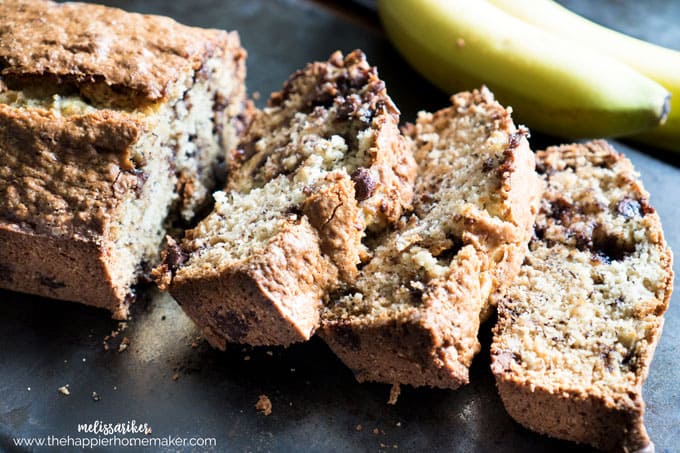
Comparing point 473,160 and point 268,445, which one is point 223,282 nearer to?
point 268,445

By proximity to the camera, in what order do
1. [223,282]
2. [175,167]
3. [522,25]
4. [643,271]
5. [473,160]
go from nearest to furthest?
1. [223,282]
2. [643,271]
3. [473,160]
4. [175,167]
5. [522,25]

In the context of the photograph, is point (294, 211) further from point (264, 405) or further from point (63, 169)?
point (63, 169)

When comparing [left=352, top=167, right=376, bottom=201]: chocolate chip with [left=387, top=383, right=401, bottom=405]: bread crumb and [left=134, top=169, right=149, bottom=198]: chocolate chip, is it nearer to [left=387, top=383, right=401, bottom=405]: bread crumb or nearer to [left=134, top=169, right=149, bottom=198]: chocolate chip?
[left=387, top=383, right=401, bottom=405]: bread crumb

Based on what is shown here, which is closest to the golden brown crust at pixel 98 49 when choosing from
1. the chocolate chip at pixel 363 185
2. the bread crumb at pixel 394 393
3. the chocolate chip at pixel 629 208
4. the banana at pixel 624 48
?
the chocolate chip at pixel 363 185

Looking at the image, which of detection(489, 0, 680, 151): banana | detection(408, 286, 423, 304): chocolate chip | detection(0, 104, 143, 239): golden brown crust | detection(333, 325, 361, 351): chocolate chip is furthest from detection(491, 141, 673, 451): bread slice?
detection(0, 104, 143, 239): golden brown crust

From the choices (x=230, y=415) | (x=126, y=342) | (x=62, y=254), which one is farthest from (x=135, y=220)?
(x=230, y=415)

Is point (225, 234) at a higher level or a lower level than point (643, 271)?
lower

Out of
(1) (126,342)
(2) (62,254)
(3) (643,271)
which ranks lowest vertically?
(1) (126,342)

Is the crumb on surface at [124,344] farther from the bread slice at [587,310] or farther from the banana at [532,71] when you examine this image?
the banana at [532,71]
